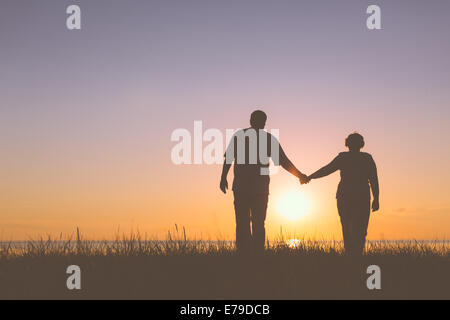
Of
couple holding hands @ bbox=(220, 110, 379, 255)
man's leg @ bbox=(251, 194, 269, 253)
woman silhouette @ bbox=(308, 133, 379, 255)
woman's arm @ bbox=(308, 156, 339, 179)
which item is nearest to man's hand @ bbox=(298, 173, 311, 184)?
couple holding hands @ bbox=(220, 110, 379, 255)

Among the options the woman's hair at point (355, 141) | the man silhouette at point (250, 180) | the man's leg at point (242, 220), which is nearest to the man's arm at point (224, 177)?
the man silhouette at point (250, 180)

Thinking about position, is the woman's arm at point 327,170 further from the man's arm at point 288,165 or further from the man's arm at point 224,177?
the man's arm at point 224,177

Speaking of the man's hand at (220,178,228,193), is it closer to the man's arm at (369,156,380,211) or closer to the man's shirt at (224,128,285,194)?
the man's shirt at (224,128,285,194)

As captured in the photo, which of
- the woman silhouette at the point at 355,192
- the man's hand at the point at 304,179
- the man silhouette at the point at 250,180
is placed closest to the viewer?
the man silhouette at the point at 250,180

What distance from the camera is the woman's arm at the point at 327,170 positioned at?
36.2 ft

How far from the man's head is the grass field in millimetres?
2328

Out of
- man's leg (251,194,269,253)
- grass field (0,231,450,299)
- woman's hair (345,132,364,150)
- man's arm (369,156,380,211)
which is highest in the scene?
woman's hair (345,132,364,150)

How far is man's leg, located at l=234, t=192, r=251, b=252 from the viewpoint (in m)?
9.87

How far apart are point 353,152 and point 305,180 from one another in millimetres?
1580

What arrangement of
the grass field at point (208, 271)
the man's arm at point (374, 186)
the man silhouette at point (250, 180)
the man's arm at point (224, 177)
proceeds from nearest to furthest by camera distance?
1. the grass field at point (208, 271)
2. the man silhouette at point (250, 180)
3. the man's arm at point (224, 177)
4. the man's arm at point (374, 186)

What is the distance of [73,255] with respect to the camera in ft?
32.5

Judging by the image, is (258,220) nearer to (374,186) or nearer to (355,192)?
(355,192)
